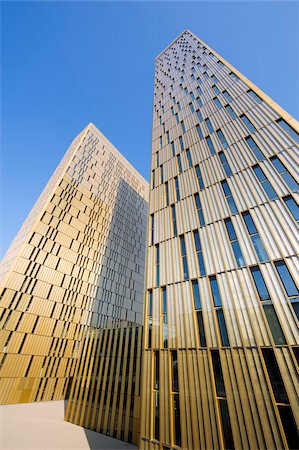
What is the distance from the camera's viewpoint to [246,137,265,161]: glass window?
44.0ft

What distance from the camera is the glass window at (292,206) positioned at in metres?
10.3

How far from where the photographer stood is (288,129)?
13.2 meters

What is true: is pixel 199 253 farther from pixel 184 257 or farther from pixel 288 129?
pixel 288 129

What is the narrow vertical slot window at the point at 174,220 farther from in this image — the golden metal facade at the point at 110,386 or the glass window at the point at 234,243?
the golden metal facade at the point at 110,386

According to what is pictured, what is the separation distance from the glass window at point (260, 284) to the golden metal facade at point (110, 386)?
33.8 ft

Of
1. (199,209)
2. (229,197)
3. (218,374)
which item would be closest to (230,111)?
(229,197)

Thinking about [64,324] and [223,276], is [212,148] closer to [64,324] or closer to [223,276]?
[223,276]

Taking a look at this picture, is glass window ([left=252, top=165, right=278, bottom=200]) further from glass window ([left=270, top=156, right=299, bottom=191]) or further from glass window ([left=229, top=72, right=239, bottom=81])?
glass window ([left=229, top=72, right=239, bottom=81])

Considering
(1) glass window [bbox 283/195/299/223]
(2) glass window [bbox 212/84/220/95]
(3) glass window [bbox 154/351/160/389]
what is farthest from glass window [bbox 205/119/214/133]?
(3) glass window [bbox 154/351/160/389]

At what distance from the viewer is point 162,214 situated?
1708cm

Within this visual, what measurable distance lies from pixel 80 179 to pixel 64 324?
77.6ft

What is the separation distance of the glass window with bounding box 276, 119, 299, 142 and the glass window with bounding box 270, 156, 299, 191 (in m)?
1.66

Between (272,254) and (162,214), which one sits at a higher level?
(162,214)

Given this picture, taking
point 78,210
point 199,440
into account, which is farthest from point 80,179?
point 199,440
